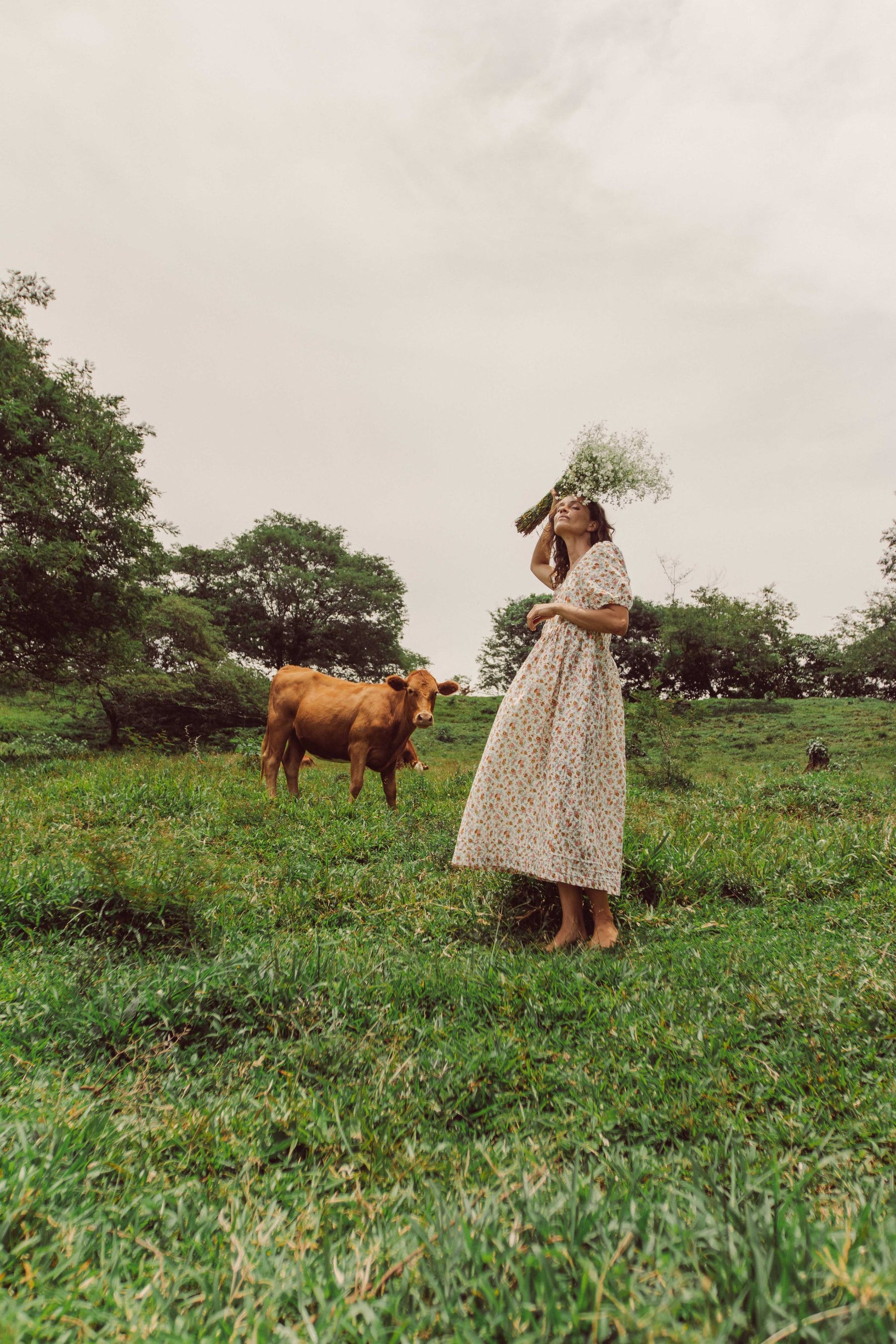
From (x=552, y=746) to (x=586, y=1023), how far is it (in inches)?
68.4

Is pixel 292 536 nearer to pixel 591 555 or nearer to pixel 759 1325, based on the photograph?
pixel 591 555

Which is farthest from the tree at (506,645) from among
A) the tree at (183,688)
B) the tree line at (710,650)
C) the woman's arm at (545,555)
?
the woman's arm at (545,555)

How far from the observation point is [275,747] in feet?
28.7

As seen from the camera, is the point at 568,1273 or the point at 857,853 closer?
the point at 568,1273

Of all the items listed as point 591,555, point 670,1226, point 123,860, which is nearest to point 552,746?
point 591,555

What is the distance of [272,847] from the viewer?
554cm

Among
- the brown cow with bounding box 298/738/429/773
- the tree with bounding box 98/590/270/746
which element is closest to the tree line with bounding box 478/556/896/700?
the tree with bounding box 98/590/270/746

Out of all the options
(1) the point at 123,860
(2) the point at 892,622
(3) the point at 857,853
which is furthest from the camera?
(2) the point at 892,622

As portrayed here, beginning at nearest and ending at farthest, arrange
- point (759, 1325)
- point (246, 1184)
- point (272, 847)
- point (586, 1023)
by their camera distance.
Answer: point (759, 1325), point (246, 1184), point (586, 1023), point (272, 847)

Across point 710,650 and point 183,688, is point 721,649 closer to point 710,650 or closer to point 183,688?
point 710,650

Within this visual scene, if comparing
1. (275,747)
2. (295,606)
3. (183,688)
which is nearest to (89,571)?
(183,688)

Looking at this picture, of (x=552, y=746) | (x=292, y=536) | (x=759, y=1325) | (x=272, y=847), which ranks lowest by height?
(x=272, y=847)

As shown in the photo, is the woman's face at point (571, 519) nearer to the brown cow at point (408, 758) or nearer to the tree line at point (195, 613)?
the brown cow at point (408, 758)

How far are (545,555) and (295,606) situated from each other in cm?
3769
